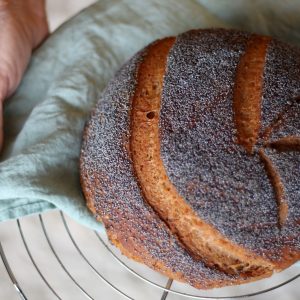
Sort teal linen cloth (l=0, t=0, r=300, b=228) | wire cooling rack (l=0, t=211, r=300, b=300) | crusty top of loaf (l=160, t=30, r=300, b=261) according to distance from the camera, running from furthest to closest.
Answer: wire cooling rack (l=0, t=211, r=300, b=300), teal linen cloth (l=0, t=0, r=300, b=228), crusty top of loaf (l=160, t=30, r=300, b=261)

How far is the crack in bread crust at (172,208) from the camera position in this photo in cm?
87

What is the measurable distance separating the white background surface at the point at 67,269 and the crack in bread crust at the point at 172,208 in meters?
0.46

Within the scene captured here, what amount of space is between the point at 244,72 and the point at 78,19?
0.54 metres

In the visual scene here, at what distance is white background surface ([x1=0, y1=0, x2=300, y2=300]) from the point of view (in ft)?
4.33

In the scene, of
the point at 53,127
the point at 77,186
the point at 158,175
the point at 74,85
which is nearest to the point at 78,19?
the point at 74,85

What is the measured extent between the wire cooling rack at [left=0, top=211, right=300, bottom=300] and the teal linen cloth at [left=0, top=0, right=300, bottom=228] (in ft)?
0.99

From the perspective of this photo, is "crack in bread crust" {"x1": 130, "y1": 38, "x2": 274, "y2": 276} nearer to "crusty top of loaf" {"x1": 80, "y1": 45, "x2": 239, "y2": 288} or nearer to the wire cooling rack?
"crusty top of loaf" {"x1": 80, "y1": 45, "x2": 239, "y2": 288}

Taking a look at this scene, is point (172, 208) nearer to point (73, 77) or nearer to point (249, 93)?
point (249, 93)

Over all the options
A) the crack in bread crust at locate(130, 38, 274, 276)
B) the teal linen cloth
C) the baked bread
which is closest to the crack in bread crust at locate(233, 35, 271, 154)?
the baked bread

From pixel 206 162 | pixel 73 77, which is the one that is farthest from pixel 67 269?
pixel 206 162

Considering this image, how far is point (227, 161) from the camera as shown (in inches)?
32.9

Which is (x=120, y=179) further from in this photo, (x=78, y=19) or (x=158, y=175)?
(x=78, y=19)

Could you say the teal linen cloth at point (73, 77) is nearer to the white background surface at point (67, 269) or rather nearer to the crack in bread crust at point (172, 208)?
the crack in bread crust at point (172, 208)

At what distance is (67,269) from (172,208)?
23.3 inches
